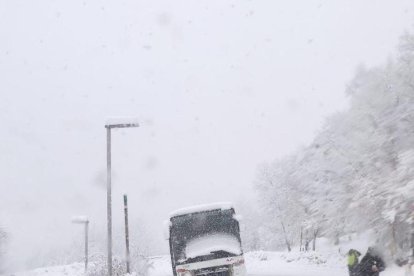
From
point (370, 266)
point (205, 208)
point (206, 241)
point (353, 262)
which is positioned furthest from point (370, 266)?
point (205, 208)

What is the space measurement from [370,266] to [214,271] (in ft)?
17.3

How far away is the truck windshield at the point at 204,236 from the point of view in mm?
16016

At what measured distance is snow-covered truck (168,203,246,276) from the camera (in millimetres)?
15828

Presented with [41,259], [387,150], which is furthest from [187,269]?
[41,259]

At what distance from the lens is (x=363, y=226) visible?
2464 cm

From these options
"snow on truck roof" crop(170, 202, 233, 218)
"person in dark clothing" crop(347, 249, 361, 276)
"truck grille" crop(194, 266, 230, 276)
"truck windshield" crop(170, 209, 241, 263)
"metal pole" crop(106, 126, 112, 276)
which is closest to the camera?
"person in dark clothing" crop(347, 249, 361, 276)

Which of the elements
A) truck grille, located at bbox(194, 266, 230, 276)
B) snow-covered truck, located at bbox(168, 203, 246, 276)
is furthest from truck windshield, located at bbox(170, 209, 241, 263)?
truck grille, located at bbox(194, 266, 230, 276)

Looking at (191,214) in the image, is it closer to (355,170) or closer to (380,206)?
(380,206)

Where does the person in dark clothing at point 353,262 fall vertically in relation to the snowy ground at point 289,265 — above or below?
below

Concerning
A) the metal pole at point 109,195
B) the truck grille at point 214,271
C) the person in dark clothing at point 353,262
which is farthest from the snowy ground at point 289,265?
the person in dark clothing at point 353,262

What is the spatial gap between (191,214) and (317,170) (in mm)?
18317

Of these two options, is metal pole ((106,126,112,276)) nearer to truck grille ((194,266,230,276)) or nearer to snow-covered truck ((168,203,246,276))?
snow-covered truck ((168,203,246,276))

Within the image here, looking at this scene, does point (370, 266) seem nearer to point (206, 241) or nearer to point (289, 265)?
point (206, 241)

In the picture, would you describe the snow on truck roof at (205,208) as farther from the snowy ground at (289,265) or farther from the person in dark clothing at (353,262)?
the snowy ground at (289,265)
